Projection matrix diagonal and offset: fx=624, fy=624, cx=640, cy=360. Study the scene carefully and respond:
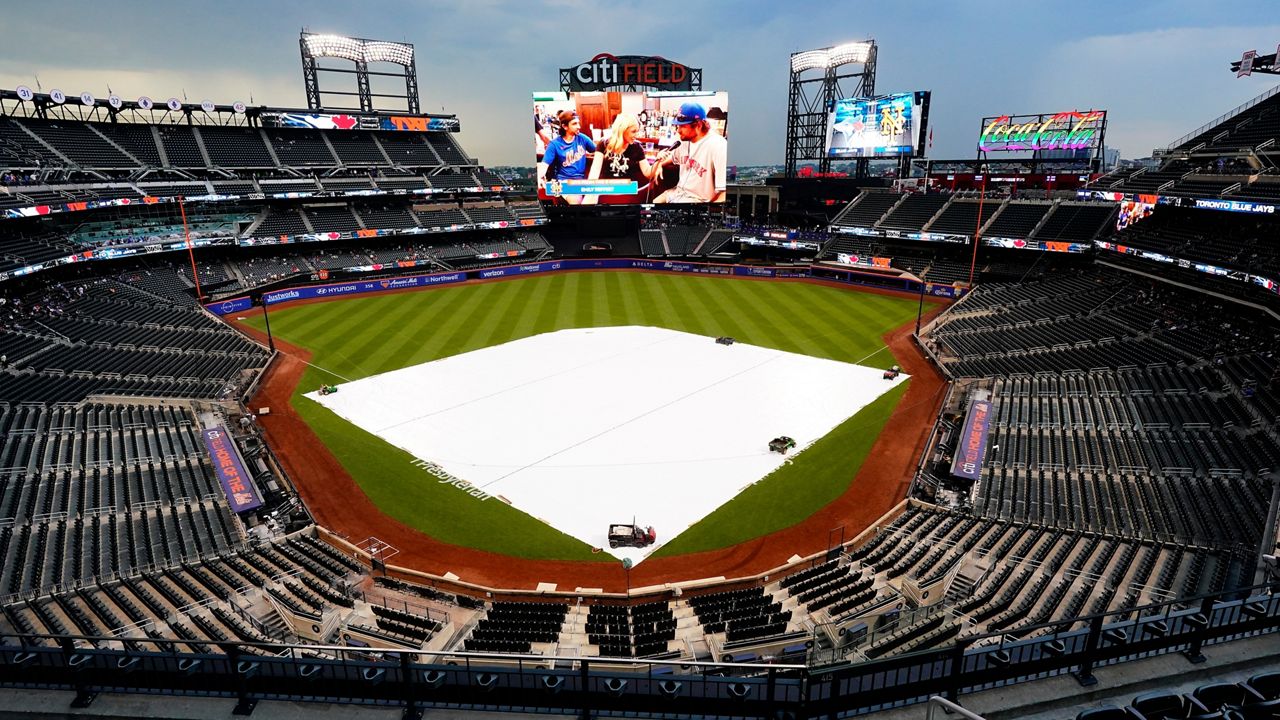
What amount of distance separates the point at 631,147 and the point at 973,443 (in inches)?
2036

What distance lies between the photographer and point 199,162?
6262 cm

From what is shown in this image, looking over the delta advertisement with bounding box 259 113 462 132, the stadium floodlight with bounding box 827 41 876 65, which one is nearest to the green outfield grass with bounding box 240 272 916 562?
the delta advertisement with bounding box 259 113 462 132

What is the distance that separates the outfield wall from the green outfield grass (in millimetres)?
2976

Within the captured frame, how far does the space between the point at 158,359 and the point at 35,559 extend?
70.4 feet

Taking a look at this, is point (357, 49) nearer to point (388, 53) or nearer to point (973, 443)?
point (388, 53)

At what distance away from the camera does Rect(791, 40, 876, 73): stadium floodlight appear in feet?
244

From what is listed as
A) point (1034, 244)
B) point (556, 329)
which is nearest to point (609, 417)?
point (556, 329)

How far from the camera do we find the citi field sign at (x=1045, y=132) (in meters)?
57.9

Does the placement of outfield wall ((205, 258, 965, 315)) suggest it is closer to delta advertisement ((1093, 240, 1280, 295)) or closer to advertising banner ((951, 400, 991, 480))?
delta advertisement ((1093, 240, 1280, 295))

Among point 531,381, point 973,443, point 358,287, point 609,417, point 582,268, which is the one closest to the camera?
point 973,443

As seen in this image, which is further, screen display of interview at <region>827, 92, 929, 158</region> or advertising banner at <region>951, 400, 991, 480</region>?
screen display of interview at <region>827, 92, 929, 158</region>

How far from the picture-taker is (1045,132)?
197 ft

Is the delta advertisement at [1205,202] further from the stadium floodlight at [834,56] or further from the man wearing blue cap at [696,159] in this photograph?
the stadium floodlight at [834,56]

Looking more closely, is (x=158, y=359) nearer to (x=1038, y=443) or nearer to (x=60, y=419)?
(x=60, y=419)
